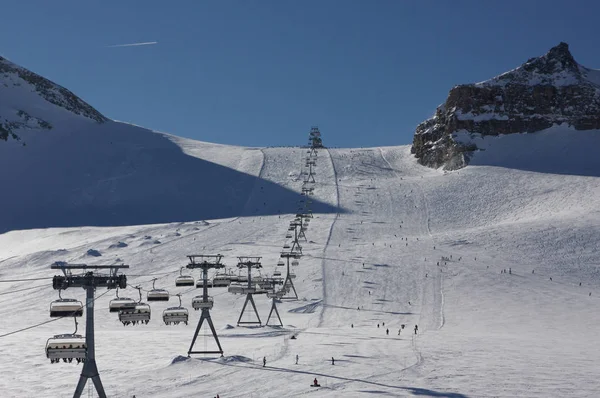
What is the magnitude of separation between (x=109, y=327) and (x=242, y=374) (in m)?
22.1

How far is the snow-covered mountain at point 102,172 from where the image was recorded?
344ft

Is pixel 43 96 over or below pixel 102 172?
over

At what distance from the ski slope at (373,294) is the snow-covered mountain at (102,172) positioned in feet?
15.4

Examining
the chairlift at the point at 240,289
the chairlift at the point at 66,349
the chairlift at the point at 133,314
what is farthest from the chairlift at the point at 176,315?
the chairlift at the point at 240,289

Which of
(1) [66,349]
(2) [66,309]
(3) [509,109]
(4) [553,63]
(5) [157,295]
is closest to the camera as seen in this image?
(1) [66,349]

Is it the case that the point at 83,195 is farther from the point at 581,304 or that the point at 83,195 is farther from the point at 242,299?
the point at 581,304

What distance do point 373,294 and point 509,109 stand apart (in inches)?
3523

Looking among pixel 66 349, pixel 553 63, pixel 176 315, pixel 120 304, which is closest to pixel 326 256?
pixel 176 315

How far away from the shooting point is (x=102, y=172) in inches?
4924

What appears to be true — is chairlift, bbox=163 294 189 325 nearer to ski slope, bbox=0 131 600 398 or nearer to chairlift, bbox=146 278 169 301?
chairlift, bbox=146 278 169 301

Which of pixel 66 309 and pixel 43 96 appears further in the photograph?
pixel 43 96

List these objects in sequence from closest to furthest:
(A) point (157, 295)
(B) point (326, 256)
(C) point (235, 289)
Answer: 1. (A) point (157, 295)
2. (C) point (235, 289)
3. (B) point (326, 256)

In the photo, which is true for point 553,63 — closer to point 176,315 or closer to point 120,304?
point 176,315

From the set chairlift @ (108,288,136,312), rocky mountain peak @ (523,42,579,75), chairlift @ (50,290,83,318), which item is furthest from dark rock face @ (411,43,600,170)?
chairlift @ (50,290,83,318)
